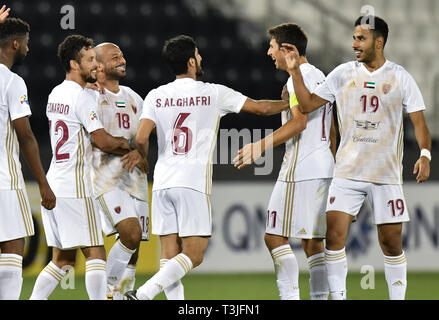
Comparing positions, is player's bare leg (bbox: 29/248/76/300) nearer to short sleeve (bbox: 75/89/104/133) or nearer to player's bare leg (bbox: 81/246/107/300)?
player's bare leg (bbox: 81/246/107/300)

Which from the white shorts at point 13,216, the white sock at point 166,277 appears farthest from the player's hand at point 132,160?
the white shorts at point 13,216

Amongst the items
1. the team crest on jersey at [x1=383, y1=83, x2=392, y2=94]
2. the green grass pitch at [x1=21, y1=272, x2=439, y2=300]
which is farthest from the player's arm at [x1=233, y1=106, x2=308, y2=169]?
the green grass pitch at [x1=21, y1=272, x2=439, y2=300]

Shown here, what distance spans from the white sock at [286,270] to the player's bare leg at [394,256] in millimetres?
635

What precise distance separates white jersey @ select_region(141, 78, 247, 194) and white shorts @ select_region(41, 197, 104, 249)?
506 mm

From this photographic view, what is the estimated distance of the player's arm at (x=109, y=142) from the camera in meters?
5.73

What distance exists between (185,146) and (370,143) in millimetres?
1263

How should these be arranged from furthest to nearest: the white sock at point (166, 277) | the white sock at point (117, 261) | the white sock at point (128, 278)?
1. the white sock at point (128, 278)
2. the white sock at point (117, 261)
3. the white sock at point (166, 277)

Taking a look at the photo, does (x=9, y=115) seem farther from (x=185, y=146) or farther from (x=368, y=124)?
(x=368, y=124)

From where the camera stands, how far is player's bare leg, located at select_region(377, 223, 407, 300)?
18.7 feet

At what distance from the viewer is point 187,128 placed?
220 inches

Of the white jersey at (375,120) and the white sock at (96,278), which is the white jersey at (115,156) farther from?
the white jersey at (375,120)

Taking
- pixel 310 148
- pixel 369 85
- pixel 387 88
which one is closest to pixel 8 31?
pixel 310 148

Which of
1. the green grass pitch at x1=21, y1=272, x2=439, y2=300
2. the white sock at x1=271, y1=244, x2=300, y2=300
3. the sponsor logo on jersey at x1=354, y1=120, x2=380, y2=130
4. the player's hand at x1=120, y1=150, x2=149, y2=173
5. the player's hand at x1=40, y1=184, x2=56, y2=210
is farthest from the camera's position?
the green grass pitch at x1=21, y1=272, x2=439, y2=300

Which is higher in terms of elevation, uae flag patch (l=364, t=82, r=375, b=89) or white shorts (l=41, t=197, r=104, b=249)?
uae flag patch (l=364, t=82, r=375, b=89)
